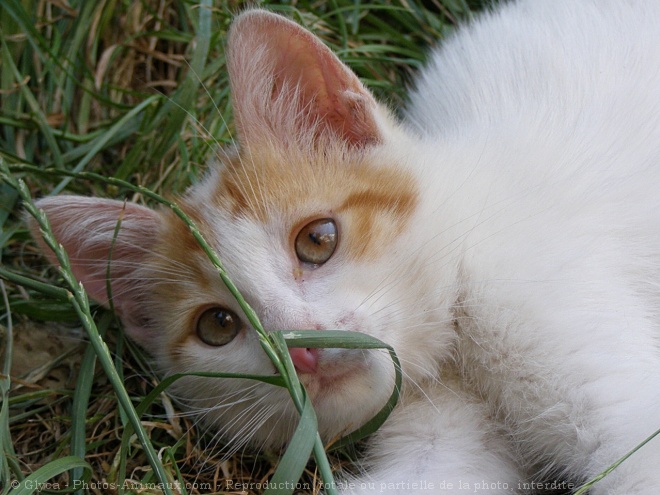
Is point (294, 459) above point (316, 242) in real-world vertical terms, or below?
below

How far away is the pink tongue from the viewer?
155cm

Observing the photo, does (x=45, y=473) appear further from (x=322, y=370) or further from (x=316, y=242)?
(x=316, y=242)

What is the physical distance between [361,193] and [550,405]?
70cm

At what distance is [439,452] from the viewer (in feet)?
5.84

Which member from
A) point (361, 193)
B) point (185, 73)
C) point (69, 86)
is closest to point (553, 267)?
point (361, 193)

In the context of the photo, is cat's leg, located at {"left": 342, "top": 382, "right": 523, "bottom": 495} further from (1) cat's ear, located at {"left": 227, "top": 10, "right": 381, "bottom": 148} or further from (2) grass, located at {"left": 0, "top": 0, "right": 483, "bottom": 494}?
(1) cat's ear, located at {"left": 227, "top": 10, "right": 381, "bottom": 148}

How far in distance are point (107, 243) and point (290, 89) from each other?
28.0 inches

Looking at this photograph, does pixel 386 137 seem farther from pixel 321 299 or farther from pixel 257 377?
pixel 257 377

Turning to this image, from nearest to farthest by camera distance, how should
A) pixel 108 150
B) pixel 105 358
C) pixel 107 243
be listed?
1. pixel 105 358
2. pixel 107 243
3. pixel 108 150

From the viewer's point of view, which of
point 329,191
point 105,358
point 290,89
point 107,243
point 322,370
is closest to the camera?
point 105,358

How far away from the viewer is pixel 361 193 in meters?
1.86

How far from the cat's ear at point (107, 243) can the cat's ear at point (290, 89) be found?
16.3 inches

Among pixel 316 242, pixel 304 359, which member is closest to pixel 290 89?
pixel 316 242

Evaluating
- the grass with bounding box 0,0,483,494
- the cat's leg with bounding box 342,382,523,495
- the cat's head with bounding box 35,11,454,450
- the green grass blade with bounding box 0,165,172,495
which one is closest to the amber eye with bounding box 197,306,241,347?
the cat's head with bounding box 35,11,454,450
